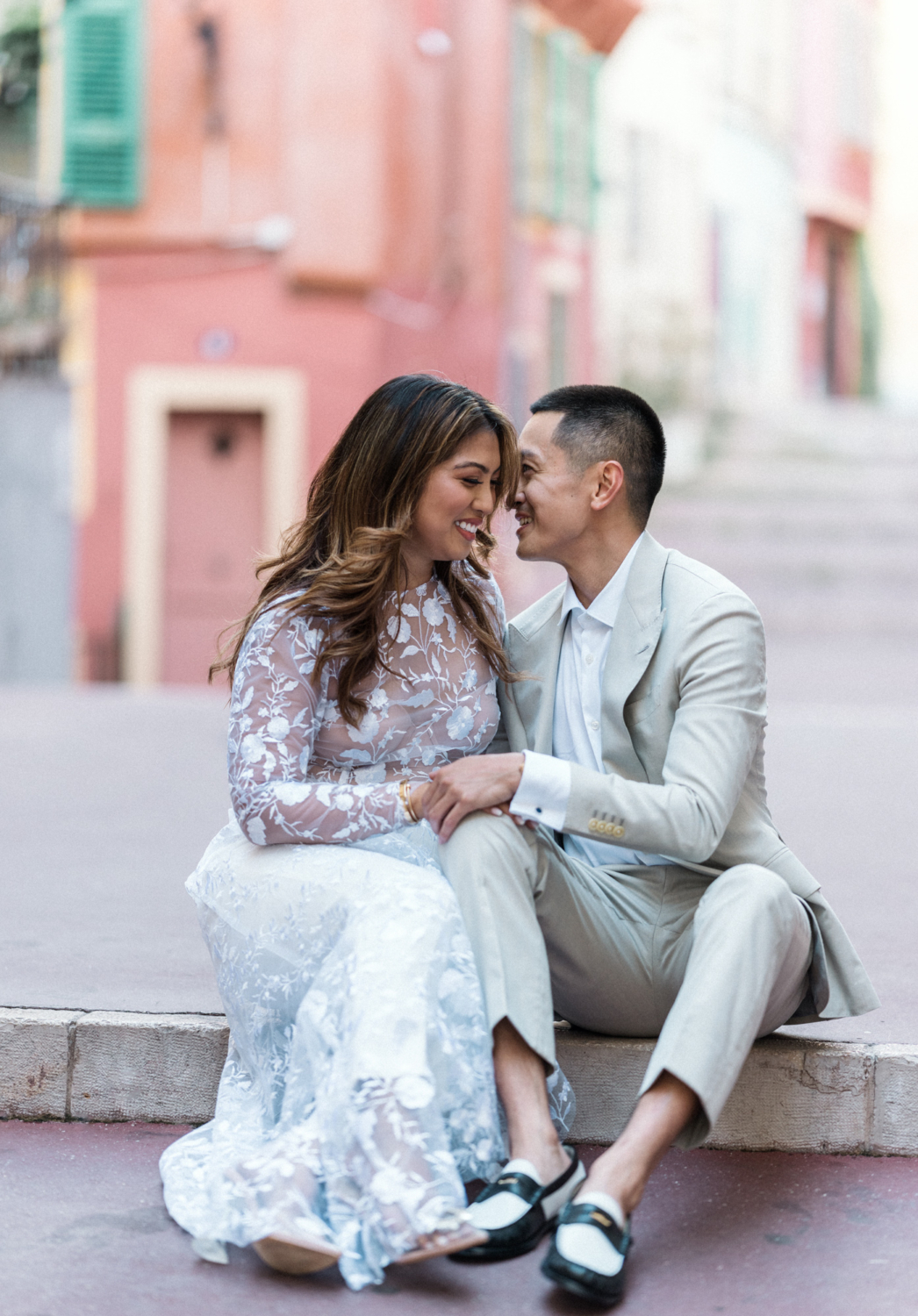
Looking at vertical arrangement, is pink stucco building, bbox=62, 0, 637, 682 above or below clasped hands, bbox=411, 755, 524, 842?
above

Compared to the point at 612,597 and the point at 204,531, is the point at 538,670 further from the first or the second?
the point at 204,531

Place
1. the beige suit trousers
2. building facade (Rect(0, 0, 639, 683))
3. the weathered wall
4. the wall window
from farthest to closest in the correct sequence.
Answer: the wall window → the weathered wall → building facade (Rect(0, 0, 639, 683)) → the beige suit trousers

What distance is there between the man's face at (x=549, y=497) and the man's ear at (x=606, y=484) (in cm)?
1

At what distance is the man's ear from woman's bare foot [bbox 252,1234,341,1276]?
4.72ft

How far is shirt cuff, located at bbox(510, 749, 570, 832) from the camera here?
282cm

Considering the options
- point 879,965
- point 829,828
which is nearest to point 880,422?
point 829,828

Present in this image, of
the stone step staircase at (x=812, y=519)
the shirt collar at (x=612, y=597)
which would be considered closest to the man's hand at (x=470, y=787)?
the shirt collar at (x=612, y=597)

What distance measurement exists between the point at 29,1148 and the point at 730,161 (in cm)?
1762

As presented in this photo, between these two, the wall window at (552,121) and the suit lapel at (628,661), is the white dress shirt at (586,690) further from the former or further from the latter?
the wall window at (552,121)

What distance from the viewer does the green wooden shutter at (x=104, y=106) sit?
13.2 meters

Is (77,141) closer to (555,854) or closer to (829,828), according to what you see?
(829,828)

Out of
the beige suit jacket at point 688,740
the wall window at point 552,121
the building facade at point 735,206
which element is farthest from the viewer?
the building facade at point 735,206

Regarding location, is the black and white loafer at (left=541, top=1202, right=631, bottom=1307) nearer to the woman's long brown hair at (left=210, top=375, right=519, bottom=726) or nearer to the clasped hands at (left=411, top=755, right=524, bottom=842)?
the clasped hands at (left=411, top=755, right=524, bottom=842)

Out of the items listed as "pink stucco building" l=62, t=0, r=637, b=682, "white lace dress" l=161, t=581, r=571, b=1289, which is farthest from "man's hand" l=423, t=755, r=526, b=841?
"pink stucco building" l=62, t=0, r=637, b=682
